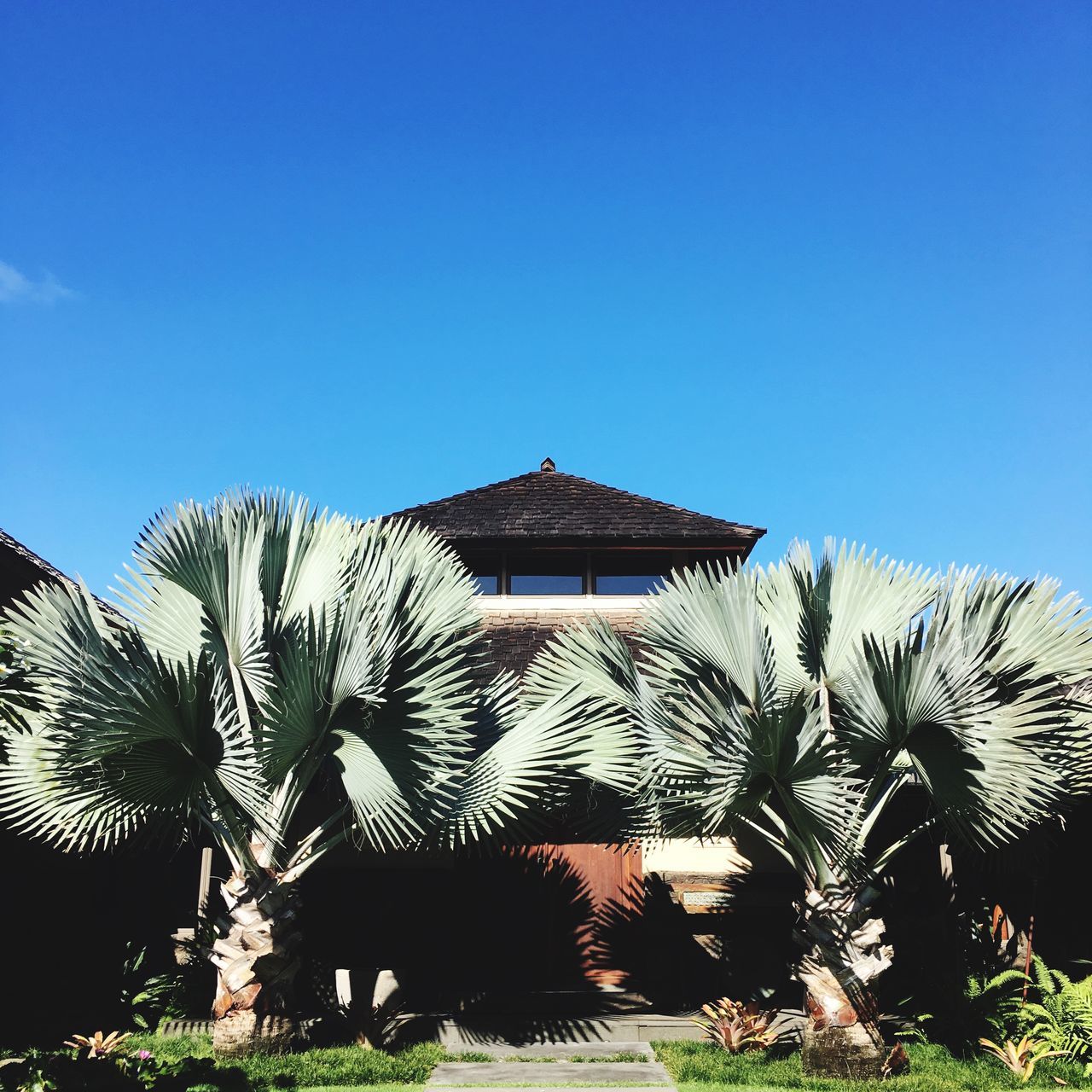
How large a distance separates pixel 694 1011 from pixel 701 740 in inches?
152

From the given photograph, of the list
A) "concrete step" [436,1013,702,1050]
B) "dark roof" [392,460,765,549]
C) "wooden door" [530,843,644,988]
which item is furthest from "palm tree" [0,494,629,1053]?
"dark roof" [392,460,765,549]

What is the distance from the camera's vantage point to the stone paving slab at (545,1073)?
777 cm

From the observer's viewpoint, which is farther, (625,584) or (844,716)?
(625,584)

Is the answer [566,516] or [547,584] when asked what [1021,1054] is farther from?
[566,516]

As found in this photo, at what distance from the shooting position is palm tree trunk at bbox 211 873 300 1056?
7852 mm

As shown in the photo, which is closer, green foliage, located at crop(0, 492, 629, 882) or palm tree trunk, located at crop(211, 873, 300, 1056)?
green foliage, located at crop(0, 492, 629, 882)

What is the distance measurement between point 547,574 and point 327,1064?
8.01m

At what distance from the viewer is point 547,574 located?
47.9ft

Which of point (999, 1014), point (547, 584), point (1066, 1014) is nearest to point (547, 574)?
point (547, 584)

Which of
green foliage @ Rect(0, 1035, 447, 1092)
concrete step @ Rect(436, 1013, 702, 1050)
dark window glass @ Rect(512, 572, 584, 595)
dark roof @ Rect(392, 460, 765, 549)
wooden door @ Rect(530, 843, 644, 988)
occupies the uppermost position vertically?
dark roof @ Rect(392, 460, 765, 549)

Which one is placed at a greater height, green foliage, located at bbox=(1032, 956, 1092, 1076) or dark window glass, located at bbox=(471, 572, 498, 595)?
dark window glass, located at bbox=(471, 572, 498, 595)

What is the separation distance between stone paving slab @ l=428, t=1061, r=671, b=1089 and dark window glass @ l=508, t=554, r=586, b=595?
7.24 meters

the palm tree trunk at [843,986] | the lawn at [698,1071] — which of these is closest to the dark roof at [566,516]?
the palm tree trunk at [843,986]

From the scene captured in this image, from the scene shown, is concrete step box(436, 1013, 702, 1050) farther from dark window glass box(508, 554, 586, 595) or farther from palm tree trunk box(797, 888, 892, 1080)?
dark window glass box(508, 554, 586, 595)
